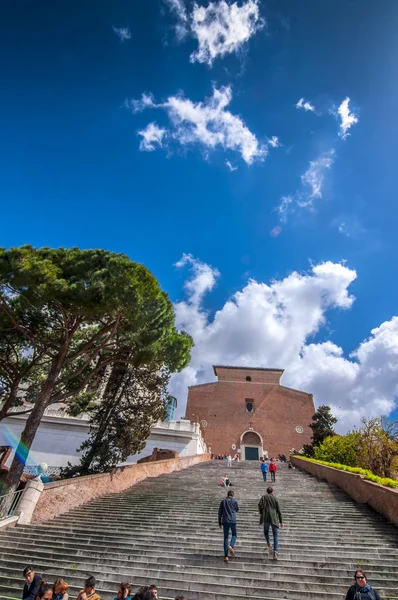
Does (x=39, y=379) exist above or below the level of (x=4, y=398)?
above

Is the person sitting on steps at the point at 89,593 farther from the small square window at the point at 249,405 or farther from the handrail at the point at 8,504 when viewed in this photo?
the small square window at the point at 249,405

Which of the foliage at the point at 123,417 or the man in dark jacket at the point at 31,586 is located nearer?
the man in dark jacket at the point at 31,586

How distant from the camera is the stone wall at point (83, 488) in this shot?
25.0 ft

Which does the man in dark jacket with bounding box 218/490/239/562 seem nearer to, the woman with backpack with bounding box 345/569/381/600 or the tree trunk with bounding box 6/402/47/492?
the woman with backpack with bounding box 345/569/381/600

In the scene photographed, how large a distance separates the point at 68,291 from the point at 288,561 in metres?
7.77

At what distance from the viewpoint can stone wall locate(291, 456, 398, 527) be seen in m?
6.98

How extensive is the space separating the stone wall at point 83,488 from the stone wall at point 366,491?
24.4ft

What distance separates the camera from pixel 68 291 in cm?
874

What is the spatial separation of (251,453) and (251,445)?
2.24ft

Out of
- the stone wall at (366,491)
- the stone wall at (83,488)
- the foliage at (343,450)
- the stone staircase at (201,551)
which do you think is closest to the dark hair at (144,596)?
the stone staircase at (201,551)

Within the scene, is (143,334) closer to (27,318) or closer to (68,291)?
(68,291)

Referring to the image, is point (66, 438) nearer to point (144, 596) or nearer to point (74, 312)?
point (74, 312)

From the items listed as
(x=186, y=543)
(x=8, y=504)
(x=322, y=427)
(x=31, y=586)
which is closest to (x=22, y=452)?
(x=8, y=504)

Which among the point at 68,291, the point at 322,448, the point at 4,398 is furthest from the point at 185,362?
the point at 322,448
